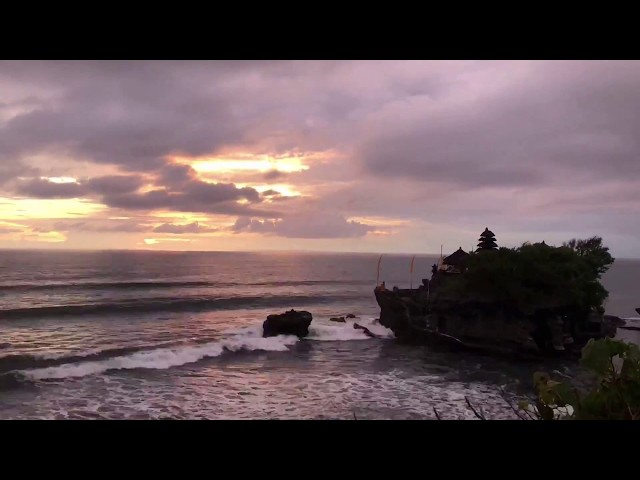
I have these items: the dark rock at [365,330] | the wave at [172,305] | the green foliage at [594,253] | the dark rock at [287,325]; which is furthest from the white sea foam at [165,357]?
the green foliage at [594,253]

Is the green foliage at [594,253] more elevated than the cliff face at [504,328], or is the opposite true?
the green foliage at [594,253]

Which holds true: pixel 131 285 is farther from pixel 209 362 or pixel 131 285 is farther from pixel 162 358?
pixel 209 362

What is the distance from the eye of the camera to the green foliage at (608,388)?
1.76 m

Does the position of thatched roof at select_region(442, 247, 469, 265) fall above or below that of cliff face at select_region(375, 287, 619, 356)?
above

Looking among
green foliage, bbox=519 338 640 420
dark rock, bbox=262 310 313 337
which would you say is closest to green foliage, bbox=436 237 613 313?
dark rock, bbox=262 310 313 337

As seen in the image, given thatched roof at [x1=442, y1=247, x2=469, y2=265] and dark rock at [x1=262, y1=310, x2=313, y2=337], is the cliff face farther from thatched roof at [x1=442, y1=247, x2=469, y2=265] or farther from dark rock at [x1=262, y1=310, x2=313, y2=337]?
dark rock at [x1=262, y1=310, x2=313, y2=337]

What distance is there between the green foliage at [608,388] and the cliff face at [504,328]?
59.7 feet

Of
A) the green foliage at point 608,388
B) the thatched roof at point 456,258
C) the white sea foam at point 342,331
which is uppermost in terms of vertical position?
the thatched roof at point 456,258

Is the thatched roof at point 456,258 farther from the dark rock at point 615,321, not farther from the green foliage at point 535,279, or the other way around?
the dark rock at point 615,321

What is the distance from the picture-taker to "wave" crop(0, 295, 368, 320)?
961 inches

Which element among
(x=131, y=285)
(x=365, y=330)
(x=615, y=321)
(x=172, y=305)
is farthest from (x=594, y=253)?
(x=131, y=285)

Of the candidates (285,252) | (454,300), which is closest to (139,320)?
(454,300)

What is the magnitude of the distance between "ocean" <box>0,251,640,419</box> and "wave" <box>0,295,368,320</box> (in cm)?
9
